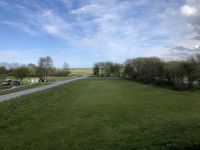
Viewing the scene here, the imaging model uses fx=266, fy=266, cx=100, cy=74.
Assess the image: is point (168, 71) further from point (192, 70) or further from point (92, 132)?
point (92, 132)

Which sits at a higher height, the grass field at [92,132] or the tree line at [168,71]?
the tree line at [168,71]

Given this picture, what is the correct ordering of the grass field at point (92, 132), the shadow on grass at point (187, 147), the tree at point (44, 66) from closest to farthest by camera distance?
1. the shadow on grass at point (187, 147)
2. the grass field at point (92, 132)
3. the tree at point (44, 66)

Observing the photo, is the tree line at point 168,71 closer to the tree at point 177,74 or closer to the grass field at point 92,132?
the tree at point 177,74

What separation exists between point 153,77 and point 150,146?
277 ft

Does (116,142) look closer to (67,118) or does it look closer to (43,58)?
(67,118)

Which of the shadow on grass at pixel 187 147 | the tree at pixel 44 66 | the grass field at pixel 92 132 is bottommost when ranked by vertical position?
the grass field at pixel 92 132

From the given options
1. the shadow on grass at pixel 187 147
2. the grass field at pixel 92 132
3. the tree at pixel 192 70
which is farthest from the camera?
the tree at pixel 192 70

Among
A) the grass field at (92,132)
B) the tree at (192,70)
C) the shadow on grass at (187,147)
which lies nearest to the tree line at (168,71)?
the tree at (192,70)

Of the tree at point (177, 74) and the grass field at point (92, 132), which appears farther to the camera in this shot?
the tree at point (177, 74)

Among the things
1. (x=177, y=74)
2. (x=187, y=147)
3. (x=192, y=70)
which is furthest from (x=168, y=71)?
(x=187, y=147)

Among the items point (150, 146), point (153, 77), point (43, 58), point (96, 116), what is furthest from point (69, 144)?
point (43, 58)

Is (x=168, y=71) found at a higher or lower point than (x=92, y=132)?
higher

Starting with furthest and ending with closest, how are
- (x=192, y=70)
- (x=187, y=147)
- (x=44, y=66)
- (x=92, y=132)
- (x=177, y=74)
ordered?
(x=44, y=66) → (x=177, y=74) → (x=192, y=70) → (x=92, y=132) → (x=187, y=147)

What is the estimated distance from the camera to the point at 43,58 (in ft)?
411
